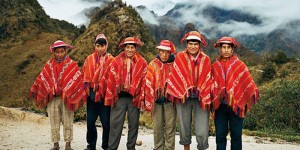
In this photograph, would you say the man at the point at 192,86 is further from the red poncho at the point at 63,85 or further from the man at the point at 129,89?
the red poncho at the point at 63,85

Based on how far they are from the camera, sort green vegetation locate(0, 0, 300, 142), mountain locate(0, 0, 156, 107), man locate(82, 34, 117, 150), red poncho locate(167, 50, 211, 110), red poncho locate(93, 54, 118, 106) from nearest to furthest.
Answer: red poncho locate(167, 50, 211, 110) < red poncho locate(93, 54, 118, 106) < man locate(82, 34, 117, 150) < green vegetation locate(0, 0, 300, 142) < mountain locate(0, 0, 156, 107)

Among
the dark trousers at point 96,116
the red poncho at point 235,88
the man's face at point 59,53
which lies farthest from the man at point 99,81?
the red poncho at point 235,88

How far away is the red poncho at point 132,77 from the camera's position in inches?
221

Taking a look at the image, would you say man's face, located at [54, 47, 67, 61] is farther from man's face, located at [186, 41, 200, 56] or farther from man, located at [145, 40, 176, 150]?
man's face, located at [186, 41, 200, 56]

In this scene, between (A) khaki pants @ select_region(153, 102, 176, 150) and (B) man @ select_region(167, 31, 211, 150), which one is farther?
(A) khaki pants @ select_region(153, 102, 176, 150)

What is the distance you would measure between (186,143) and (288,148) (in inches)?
149

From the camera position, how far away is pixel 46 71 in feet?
19.7

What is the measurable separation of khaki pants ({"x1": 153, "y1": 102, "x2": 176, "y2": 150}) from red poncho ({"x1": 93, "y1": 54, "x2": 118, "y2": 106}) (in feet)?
2.38

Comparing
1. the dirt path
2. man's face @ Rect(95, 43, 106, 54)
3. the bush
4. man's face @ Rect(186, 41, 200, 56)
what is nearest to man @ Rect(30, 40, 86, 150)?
man's face @ Rect(95, 43, 106, 54)

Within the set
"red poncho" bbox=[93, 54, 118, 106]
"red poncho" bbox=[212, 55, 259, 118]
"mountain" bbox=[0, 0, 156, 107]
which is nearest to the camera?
"red poncho" bbox=[212, 55, 259, 118]

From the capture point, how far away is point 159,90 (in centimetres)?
546

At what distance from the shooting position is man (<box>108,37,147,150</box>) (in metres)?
5.62

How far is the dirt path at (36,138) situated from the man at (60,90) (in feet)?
2.77

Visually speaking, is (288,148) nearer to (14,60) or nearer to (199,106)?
(199,106)
